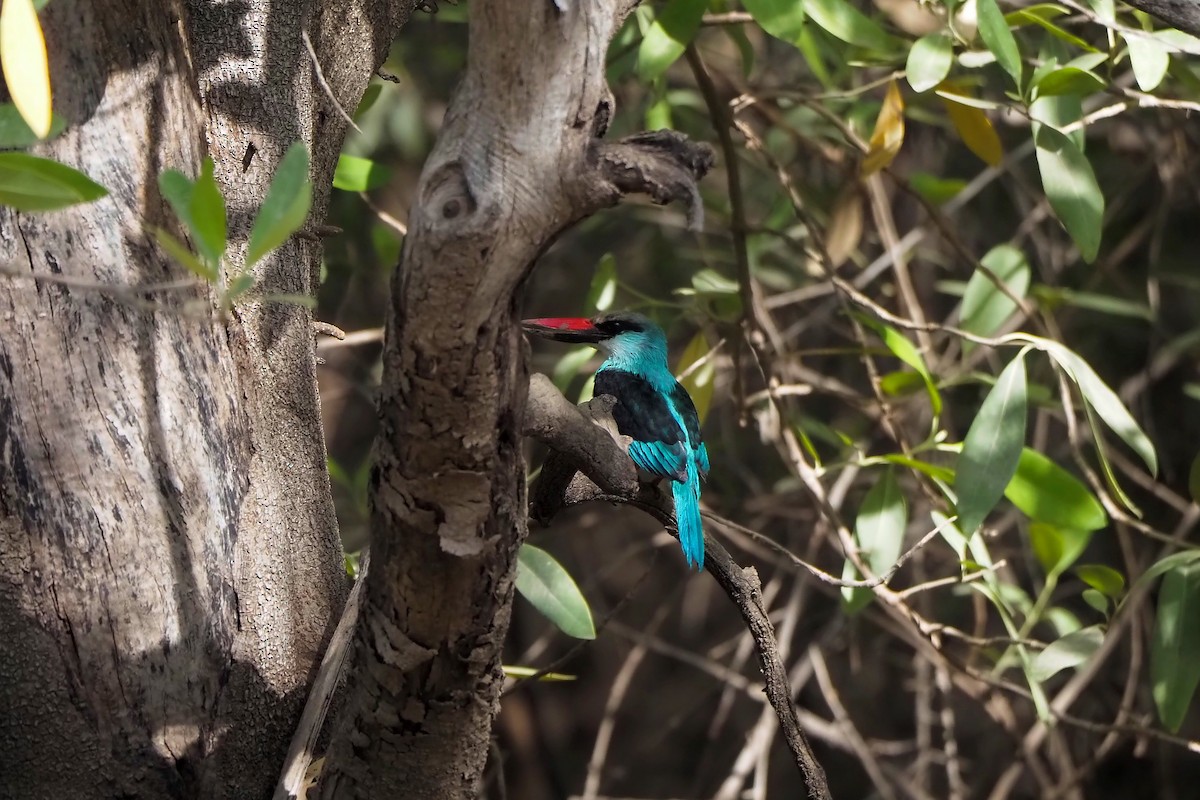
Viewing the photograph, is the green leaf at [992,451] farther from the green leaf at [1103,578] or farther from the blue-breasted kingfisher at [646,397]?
the blue-breasted kingfisher at [646,397]

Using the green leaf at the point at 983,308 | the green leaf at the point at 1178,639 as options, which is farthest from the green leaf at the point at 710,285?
the green leaf at the point at 1178,639

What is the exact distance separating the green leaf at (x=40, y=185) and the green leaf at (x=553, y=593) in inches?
36.1

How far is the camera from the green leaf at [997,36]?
1.68m

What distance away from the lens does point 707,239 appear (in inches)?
154

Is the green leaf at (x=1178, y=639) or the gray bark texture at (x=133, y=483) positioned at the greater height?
the gray bark texture at (x=133, y=483)

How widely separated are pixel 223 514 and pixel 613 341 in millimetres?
1358

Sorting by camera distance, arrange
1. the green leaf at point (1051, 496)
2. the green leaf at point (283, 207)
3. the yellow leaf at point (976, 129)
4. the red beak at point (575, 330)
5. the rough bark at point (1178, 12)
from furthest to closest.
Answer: the red beak at point (575, 330) → the yellow leaf at point (976, 129) → the green leaf at point (1051, 496) → the rough bark at point (1178, 12) → the green leaf at point (283, 207)

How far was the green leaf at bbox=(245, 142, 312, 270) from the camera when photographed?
0.86 metres

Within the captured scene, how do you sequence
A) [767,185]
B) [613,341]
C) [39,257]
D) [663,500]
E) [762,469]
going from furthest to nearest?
[762,469], [767,185], [613,341], [663,500], [39,257]

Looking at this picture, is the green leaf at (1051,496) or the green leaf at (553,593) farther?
the green leaf at (1051,496)

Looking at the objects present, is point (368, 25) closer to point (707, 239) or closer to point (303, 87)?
point (303, 87)

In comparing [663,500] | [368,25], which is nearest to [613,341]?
[663,500]

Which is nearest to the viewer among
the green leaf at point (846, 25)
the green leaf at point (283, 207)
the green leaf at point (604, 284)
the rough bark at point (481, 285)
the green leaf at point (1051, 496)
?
the green leaf at point (283, 207)

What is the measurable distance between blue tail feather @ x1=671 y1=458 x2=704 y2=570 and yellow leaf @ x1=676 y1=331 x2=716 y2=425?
13cm
